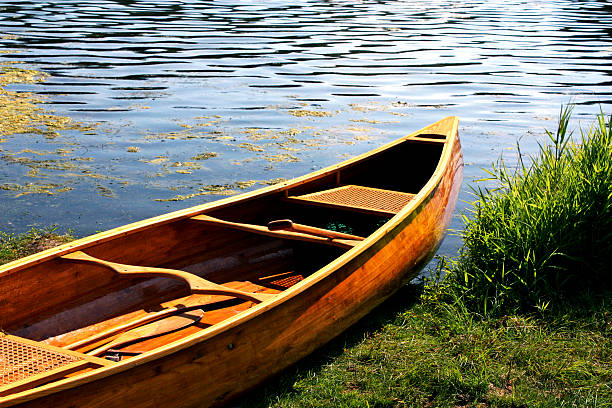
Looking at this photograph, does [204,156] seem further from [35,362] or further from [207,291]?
[35,362]

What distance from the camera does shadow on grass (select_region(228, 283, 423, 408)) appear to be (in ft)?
11.9

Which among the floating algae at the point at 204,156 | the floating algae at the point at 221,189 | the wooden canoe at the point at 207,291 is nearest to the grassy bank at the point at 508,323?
the wooden canoe at the point at 207,291

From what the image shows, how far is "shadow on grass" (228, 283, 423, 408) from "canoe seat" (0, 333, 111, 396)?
87 cm

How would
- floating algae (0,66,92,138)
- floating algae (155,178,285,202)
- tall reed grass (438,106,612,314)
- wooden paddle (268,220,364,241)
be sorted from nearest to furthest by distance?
tall reed grass (438,106,612,314) < wooden paddle (268,220,364,241) < floating algae (155,178,285,202) < floating algae (0,66,92,138)

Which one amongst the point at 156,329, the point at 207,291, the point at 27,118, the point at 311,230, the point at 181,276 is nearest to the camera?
the point at 207,291

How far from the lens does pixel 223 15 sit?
22.9 metres

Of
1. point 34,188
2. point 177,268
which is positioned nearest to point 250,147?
point 34,188

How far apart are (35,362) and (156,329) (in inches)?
41.7

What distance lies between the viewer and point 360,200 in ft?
17.8

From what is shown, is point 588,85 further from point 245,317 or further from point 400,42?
point 245,317

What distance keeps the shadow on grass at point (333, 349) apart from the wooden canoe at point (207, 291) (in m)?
0.09

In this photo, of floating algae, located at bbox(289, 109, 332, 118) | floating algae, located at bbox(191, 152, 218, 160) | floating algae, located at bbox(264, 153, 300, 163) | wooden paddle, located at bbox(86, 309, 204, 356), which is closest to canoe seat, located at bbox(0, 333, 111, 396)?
wooden paddle, located at bbox(86, 309, 204, 356)

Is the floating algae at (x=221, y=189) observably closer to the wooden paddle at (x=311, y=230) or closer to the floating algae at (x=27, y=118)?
the wooden paddle at (x=311, y=230)

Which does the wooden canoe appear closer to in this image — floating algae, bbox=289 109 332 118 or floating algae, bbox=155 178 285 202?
floating algae, bbox=155 178 285 202
